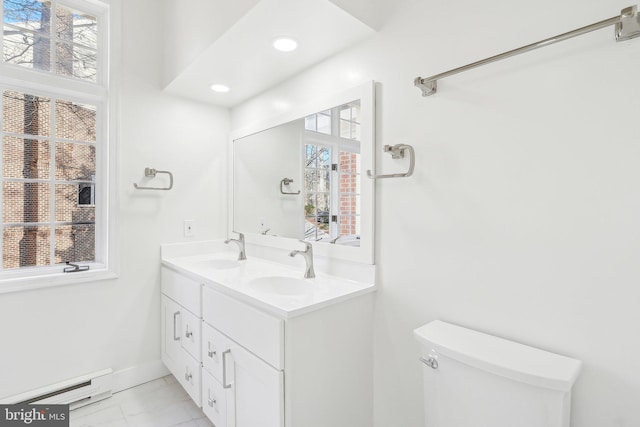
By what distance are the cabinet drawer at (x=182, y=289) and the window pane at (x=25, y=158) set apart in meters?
0.93

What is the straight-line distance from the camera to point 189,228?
2.33m

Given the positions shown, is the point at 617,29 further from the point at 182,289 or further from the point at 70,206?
the point at 70,206

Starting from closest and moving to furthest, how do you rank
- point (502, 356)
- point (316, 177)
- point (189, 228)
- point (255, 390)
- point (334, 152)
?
point (502, 356) → point (255, 390) → point (334, 152) → point (316, 177) → point (189, 228)

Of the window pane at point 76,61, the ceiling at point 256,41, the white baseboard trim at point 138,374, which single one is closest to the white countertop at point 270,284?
the white baseboard trim at point 138,374

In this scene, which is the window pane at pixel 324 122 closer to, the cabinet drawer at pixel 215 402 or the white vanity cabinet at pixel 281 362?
→ the white vanity cabinet at pixel 281 362

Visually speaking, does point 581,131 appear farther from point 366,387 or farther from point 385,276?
point 366,387

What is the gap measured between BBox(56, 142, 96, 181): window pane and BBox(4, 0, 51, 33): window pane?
69cm

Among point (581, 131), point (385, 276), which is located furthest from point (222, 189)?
point (581, 131)

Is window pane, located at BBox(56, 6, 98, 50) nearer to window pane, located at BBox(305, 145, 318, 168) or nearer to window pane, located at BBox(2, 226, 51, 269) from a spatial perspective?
window pane, located at BBox(2, 226, 51, 269)

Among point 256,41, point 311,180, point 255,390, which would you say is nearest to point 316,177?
point 311,180

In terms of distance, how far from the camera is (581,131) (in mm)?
918

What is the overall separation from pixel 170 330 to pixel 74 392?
0.58 m

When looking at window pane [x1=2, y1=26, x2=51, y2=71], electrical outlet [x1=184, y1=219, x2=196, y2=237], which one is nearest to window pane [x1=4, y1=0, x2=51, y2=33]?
window pane [x1=2, y1=26, x2=51, y2=71]

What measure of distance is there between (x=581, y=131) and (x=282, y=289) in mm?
1389
